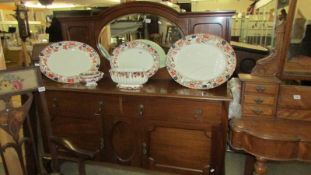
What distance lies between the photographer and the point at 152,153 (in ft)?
5.11

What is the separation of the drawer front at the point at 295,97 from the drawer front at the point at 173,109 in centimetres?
39

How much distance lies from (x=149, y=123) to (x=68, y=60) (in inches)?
31.6

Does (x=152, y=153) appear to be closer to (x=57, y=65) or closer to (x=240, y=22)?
(x=57, y=65)

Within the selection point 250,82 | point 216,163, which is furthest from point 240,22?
point 216,163

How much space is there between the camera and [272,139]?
1.17 meters

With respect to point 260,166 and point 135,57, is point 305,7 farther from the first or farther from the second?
point 135,57

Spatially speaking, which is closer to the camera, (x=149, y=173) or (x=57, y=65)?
(x=149, y=173)

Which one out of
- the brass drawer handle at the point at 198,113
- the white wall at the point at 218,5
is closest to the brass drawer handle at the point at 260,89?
the brass drawer handle at the point at 198,113

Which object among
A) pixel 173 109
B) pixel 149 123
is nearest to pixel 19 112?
pixel 149 123

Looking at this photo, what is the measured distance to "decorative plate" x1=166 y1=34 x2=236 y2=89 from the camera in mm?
1450

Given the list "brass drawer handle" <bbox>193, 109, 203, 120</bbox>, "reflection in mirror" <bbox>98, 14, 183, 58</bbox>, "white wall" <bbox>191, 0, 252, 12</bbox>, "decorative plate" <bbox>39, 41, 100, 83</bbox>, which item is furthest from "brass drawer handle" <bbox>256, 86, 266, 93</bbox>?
"white wall" <bbox>191, 0, 252, 12</bbox>

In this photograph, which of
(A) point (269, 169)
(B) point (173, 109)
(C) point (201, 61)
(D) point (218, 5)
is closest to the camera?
(B) point (173, 109)

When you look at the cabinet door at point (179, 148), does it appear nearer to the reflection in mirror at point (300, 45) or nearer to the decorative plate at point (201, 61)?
the decorative plate at point (201, 61)

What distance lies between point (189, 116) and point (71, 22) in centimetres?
121
